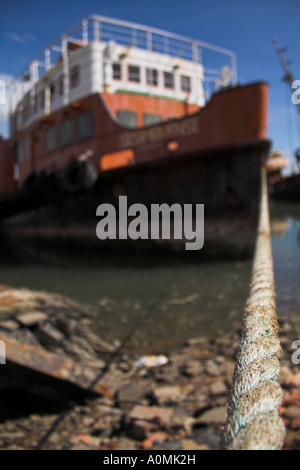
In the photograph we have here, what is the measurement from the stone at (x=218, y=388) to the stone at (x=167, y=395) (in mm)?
232

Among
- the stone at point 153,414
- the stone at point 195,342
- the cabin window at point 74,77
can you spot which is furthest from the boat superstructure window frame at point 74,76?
the stone at point 153,414

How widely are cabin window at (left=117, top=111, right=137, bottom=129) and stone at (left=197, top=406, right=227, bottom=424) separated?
6.74 m

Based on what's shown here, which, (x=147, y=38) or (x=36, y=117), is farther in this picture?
(x=36, y=117)

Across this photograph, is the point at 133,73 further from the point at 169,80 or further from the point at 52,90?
the point at 52,90

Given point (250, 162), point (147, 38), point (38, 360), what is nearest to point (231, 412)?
point (38, 360)

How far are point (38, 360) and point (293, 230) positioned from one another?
14.4 meters

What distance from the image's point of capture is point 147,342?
11.8 feet

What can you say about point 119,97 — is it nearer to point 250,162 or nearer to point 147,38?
point 147,38

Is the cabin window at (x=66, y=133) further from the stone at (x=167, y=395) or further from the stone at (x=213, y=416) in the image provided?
the stone at (x=213, y=416)

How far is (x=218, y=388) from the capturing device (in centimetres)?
248

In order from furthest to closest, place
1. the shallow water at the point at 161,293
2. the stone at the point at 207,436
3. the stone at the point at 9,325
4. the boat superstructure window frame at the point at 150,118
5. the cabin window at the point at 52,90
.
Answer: the cabin window at the point at 52,90, the boat superstructure window frame at the point at 150,118, the shallow water at the point at 161,293, the stone at the point at 9,325, the stone at the point at 207,436

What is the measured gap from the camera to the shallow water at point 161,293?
3.93 meters

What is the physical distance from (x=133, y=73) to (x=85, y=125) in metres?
2.09

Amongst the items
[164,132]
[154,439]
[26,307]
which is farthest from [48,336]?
[164,132]
